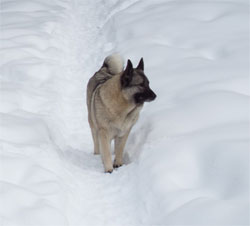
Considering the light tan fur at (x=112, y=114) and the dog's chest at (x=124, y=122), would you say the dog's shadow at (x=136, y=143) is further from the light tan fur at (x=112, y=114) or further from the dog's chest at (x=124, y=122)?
the dog's chest at (x=124, y=122)

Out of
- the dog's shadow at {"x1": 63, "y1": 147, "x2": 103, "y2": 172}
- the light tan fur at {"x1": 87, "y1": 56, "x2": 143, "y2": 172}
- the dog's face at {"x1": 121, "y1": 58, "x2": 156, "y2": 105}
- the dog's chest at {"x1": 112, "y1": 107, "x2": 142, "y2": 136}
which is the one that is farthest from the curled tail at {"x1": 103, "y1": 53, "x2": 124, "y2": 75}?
the dog's shadow at {"x1": 63, "y1": 147, "x2": 103, "y2": 172}

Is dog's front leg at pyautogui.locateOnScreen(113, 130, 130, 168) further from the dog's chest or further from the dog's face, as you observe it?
the dog's face

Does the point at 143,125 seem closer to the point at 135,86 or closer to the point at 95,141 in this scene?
the point at 95,141

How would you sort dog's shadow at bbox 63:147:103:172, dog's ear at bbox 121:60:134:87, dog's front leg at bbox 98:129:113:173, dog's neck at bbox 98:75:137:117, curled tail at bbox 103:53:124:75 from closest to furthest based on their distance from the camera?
dog's ear at bbox 121:60:134:87 < dog's neck at bbox 98:75:137:117 < dog's front leg at bbox 98:129:113:173 < dog's shadow at bbox 63:147:103:172 < curled tail at bbox 103:53:124:75

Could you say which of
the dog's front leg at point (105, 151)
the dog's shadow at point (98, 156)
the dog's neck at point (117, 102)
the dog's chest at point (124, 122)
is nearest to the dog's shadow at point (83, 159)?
the dog's shadow at point (98, 156)

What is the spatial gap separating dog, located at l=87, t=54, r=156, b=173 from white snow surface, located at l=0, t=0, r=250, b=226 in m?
0.29

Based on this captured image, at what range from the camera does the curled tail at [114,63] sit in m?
6.03

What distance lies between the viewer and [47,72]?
870 centimetres

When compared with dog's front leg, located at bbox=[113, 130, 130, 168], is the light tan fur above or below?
above

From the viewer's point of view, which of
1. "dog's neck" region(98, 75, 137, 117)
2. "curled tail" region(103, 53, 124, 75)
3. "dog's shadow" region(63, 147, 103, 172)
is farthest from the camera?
"curled tail" region(103, 53, 124, 75)

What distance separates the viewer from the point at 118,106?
17.5ft

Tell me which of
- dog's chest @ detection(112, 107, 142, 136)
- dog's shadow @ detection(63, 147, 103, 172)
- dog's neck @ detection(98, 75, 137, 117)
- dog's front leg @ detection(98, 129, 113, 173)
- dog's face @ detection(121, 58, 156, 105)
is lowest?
dog's shadow @ detection(63, 147, 103, 172)

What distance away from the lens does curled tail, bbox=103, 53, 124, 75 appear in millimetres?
6027

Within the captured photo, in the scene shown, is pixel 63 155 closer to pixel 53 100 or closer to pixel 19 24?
pixel 53 100
